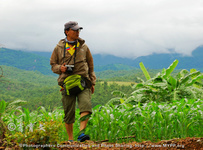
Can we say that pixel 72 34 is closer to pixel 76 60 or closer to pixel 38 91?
pixel 76 60

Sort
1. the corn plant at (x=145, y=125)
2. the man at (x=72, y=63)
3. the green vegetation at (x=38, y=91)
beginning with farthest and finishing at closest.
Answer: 1. the green vegetation at (x=38, y=91)
2. the corn plant at (x=145, y=125)
3. the man at (x=72, y=63)

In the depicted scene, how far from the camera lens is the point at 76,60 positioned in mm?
4020

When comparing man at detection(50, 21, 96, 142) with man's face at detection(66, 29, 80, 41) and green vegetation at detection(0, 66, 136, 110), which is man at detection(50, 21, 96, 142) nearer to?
man's face at detection(66, 29, 80, 41)

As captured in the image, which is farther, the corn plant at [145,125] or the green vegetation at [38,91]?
the green vegetation at [38,91]

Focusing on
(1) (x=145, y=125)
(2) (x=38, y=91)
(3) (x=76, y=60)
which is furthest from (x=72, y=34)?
(2) (x=38, y=91)

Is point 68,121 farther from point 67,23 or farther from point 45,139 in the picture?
point 67,23

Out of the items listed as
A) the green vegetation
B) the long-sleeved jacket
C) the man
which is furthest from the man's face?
the green vegetation

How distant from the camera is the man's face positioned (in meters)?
4.02

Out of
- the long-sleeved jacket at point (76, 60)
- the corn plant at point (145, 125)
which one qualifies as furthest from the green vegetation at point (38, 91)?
the corn plant at point (145, 125)

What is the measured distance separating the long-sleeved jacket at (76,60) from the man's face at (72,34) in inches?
4.1

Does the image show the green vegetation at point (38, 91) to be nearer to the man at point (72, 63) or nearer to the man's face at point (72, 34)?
the man at point (72, 63)

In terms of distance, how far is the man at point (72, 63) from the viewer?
13.0ft

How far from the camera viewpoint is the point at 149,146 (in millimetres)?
3268

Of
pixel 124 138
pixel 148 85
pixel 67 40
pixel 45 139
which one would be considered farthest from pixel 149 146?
pixel 148 85
